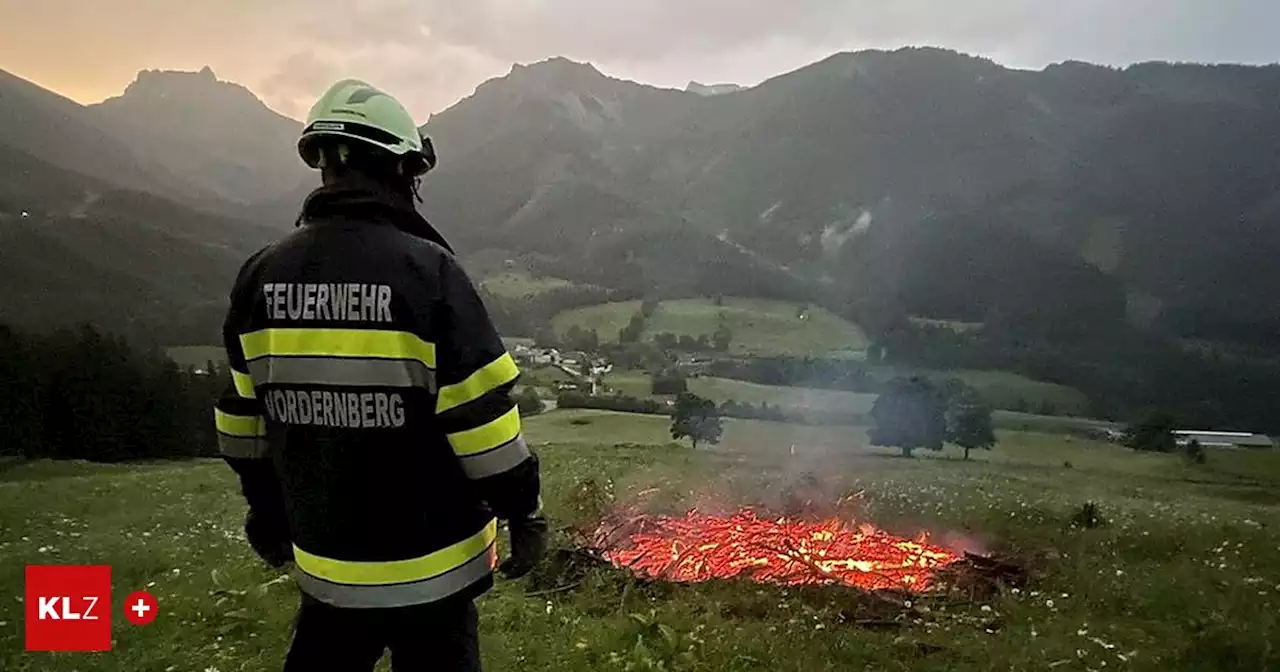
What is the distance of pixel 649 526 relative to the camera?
9.22 meters

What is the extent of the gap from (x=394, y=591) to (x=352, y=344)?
76 centimetres

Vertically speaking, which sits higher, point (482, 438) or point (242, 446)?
point (482, 438)

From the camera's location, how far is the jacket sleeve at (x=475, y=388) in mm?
2381

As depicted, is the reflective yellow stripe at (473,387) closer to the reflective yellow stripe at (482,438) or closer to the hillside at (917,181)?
the reflective yellow stripe at (482,438)

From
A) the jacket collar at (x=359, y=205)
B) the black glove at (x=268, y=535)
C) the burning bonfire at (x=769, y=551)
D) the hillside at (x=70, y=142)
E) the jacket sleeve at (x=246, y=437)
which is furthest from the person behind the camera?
the hillside at (x=70, y=142)

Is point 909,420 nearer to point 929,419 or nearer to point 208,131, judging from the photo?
point 929,419

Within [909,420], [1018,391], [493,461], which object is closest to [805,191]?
[1018,391]

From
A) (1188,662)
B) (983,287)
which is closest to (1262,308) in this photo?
(983,287)

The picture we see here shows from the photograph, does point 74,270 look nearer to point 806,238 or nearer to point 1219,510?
point 1219,510

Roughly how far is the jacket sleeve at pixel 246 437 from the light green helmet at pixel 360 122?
53cm

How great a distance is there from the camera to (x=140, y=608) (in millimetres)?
6434

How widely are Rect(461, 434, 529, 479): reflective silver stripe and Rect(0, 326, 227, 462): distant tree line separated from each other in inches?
467

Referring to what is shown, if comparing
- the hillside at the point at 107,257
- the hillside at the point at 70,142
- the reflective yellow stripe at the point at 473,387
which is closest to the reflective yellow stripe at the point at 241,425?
the reflective yellow stripe at the point at 473,387

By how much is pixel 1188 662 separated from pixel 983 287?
16236 millimetres
